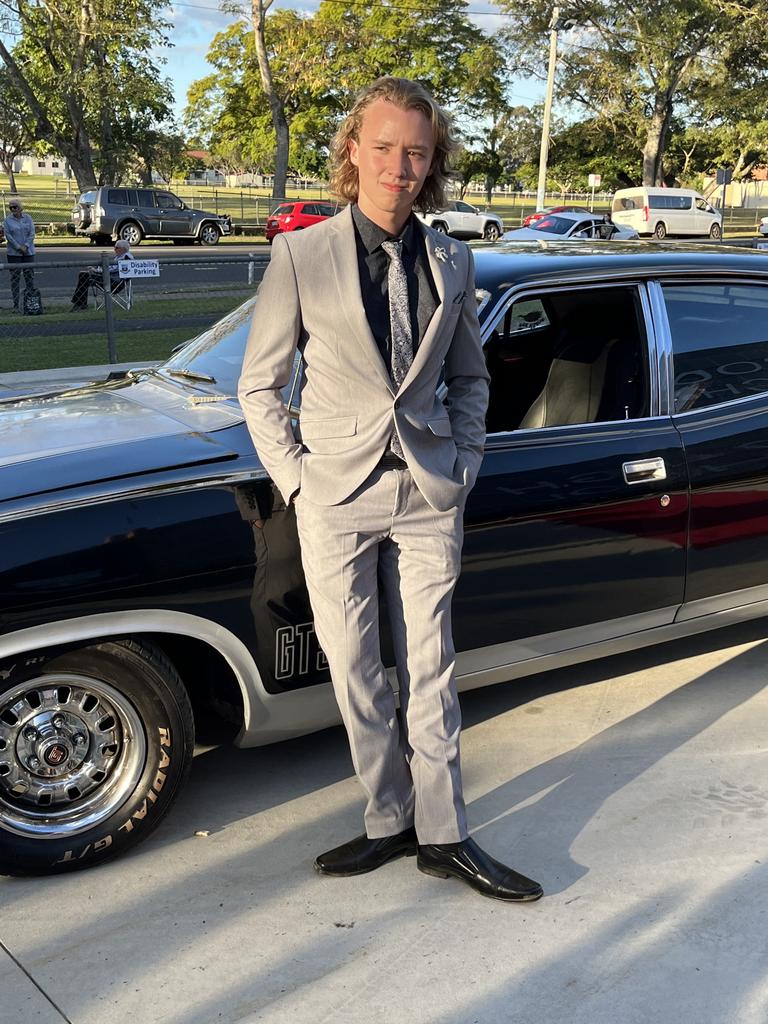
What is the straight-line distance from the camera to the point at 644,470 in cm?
372

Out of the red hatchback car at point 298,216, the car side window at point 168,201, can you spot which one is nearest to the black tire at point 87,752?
the red hatchback car at point 298,216

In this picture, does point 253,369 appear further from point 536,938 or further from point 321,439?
point 536,938

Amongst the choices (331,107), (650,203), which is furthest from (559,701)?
(331,107)

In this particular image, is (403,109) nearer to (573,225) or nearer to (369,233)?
(369,233)

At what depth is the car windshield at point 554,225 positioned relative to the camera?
30.7 metres

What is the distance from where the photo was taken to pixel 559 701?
4230mm

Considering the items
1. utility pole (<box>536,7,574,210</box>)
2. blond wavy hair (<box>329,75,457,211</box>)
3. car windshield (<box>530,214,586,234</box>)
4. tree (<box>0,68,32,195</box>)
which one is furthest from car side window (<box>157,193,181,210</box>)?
blond wavy hair (<box>329,75,457,211</box>)

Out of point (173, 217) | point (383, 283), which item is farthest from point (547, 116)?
point (383, 283)

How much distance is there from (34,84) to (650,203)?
913 inches

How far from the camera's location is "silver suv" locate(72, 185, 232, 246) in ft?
110

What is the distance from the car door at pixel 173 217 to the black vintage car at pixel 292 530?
32.1 meters

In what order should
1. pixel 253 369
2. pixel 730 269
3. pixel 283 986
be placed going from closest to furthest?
pixel 283 986, pixel 253 369, pixel 730 269

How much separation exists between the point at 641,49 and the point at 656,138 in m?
4.37

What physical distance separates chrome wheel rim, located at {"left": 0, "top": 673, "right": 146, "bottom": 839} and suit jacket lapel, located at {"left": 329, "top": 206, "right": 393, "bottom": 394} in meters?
1.16
